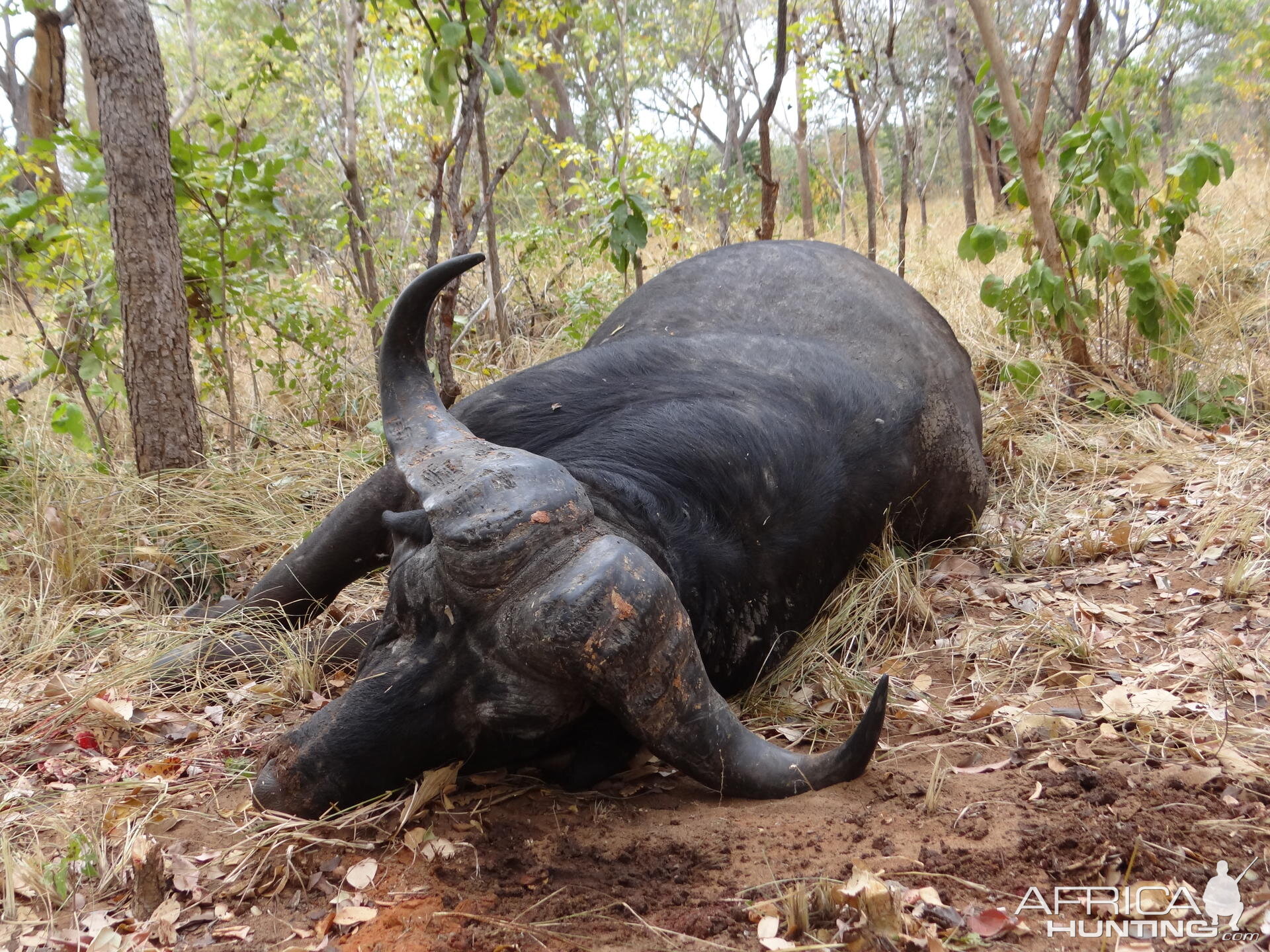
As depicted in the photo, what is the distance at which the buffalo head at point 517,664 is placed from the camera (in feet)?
6.97

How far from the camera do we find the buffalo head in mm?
2123

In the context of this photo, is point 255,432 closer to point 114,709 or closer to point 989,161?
point 114,709

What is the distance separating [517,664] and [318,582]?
1.41 meters

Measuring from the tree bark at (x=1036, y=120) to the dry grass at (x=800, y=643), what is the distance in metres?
0.74

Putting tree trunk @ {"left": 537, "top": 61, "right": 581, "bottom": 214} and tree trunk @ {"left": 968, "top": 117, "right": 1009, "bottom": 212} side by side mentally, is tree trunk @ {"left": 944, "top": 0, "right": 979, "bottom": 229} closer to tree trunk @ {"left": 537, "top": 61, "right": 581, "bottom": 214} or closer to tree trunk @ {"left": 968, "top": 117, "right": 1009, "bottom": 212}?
tree trunk @ {"left": 968, "top": 117, "right": 1009, "bottom": 212}

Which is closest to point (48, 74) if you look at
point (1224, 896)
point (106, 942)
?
point (106, 942)

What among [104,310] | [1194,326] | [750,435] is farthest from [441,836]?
[1194,326]

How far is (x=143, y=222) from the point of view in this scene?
4062mm

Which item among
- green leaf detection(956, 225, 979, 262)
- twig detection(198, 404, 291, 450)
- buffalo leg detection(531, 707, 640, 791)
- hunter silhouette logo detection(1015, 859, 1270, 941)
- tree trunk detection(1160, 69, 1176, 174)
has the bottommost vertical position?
hunter silhouette logo detection(1015, 859, 1270, 941)

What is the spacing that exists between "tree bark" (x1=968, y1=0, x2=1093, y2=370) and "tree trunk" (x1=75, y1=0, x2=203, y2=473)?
349cm

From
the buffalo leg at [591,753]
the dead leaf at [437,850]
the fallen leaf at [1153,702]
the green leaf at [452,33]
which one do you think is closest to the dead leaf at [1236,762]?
the fallen leaf at [1153,702]

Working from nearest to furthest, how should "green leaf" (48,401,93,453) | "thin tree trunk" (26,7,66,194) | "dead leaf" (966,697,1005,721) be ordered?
"dead leaf" (966,697,1005,721) → "green leaf" (48,401,93,453) → "thin tree trunk" (26,7,66,194)

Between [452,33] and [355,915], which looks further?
[452,33]

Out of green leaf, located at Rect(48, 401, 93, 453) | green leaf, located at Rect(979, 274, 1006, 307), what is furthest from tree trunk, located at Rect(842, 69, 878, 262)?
green leaf, located at Rect(48, 401, 93, 453)
